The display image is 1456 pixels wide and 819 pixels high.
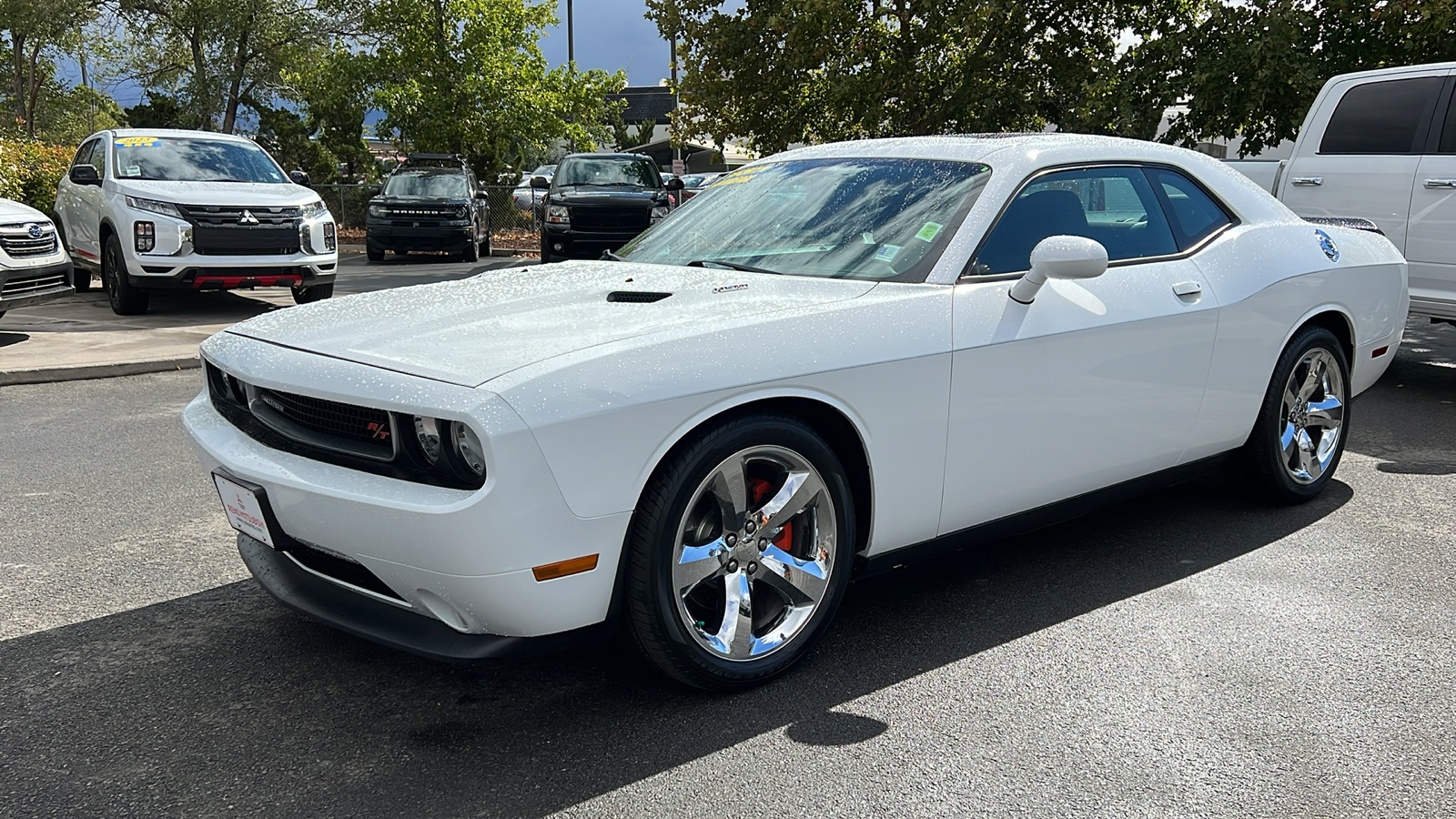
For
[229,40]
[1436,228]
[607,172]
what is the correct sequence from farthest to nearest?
1. [229,40]
2. [607,172]
3. [1436,228]

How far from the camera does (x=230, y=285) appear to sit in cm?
1122

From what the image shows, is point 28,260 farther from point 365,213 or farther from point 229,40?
point 229,40

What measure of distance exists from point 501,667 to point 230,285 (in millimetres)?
8953

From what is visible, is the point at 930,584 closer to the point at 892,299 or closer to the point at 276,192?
the point at 892,299

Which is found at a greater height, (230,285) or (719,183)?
(719,183)

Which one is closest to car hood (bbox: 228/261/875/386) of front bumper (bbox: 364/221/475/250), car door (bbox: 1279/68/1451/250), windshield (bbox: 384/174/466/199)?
car door (bbox: 1279/68/1451/250)

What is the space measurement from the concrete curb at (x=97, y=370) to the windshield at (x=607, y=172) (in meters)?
10.4

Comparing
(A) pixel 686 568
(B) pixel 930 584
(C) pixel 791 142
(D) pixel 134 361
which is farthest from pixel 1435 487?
(C) pixel 791 142

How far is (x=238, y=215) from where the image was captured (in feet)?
36.4

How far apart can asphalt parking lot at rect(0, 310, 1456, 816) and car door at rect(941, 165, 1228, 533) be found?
1.50 ft

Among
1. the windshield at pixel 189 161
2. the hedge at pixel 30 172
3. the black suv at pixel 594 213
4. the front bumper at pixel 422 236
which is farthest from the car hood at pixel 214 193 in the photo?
the front bumper at pixel 422 236

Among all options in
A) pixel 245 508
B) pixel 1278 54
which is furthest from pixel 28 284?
pixel 1278 54

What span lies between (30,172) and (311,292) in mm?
5563

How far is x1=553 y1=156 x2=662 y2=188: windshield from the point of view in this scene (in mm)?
18828
